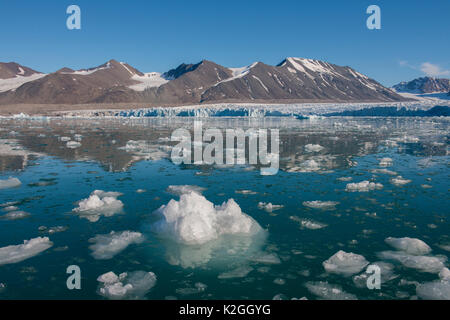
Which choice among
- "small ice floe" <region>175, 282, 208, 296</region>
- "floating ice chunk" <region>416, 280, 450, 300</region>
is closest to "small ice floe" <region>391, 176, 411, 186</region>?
"floating ice chunk" <region>416, 280, 450, 300</region>

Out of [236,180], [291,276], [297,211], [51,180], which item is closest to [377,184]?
[297,211]

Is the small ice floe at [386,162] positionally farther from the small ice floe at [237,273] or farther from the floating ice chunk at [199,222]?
the small ice floe at [237,273]

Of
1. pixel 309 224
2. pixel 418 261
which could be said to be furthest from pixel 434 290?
pixel 309 224

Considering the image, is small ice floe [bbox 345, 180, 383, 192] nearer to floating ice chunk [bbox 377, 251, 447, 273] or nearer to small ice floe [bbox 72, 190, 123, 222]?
floating ice chunk [bbox 377, 251, 447, 273]

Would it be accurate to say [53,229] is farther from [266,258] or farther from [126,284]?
[266,258]

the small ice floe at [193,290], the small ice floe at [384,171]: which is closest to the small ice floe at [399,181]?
the small ice floe at [384,171]
